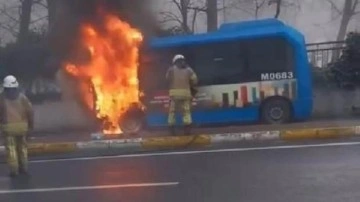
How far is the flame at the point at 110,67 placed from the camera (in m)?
18.7

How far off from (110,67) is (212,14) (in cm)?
948

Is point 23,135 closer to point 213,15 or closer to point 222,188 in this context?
point 222,188

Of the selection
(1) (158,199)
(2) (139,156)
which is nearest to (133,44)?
Result: (2) (139,156)

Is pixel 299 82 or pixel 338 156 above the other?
pixel 299 82

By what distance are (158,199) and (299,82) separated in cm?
954

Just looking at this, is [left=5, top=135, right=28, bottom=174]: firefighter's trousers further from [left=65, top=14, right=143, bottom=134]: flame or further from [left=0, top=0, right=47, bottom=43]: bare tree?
[left=0, top=0, right=47, bottom=43]: bare tree

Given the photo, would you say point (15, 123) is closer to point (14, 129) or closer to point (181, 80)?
point (14, 129)

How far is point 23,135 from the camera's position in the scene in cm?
1385

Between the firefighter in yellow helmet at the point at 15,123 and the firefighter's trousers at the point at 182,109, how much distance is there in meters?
3.90

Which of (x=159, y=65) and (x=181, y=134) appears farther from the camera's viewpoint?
(x=159, y=65)

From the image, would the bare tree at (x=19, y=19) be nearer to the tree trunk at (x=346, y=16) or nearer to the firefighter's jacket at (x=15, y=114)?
the tree trunk at (x=346, y=16)

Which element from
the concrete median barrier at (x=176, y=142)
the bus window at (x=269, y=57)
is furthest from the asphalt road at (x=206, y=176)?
the bus window at (x=269, y=57)

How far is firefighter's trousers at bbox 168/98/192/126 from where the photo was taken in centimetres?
1698

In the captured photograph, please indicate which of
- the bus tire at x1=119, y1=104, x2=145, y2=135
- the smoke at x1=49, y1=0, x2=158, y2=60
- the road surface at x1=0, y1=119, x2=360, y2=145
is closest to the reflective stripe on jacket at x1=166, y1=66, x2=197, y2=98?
the road surface at x1=0, y1=119, x2=360, y2=145
